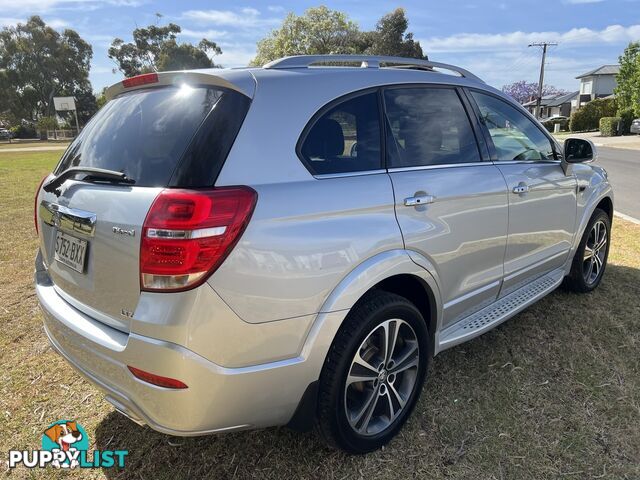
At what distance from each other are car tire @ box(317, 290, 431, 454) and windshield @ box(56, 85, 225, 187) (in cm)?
104

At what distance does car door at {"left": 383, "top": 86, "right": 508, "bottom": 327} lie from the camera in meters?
2.42

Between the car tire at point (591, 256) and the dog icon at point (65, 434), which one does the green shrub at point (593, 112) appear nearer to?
the car tire at point (591, 256)

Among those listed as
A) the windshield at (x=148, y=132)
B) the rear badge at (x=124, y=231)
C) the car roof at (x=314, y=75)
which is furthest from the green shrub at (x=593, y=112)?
the rear badge at (x=124, y=231)

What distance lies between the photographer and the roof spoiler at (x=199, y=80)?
6.44 ft

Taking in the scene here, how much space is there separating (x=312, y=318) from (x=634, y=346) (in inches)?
103

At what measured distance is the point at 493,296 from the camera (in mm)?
3152

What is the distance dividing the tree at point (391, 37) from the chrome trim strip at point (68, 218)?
47549mm

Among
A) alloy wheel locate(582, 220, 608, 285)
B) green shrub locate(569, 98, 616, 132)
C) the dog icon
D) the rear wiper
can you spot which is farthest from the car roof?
green shrub locate(569, 98, 616, 132)

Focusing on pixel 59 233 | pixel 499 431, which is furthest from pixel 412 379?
pixel 59 233

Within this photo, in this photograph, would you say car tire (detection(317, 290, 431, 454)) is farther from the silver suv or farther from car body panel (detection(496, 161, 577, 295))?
car body panel (detection(496, 161, 577, 295))

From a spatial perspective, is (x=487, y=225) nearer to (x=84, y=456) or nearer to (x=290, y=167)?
(x=290, y=167)

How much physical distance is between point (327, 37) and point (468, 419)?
46.6 m

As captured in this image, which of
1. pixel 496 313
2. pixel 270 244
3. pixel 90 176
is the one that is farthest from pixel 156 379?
pixel 496 313

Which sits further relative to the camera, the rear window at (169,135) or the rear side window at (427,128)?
the rear side window at (427,128)
